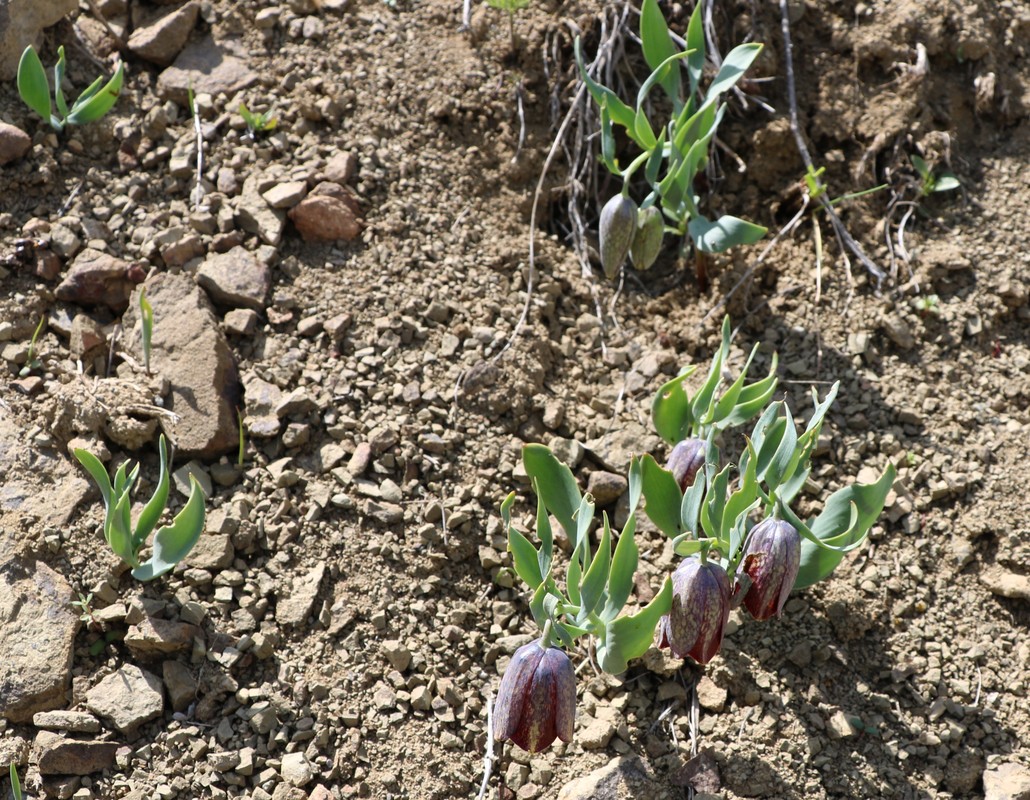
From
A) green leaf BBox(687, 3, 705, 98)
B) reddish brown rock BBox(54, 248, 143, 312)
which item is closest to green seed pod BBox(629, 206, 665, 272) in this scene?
green leaf BBox(687, 3, 705, 98)

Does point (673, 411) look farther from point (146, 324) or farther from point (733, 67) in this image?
point (146, 324)

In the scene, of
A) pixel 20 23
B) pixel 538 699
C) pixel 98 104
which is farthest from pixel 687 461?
pixel 20 23

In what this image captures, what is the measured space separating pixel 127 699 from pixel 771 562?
1209 millimetres

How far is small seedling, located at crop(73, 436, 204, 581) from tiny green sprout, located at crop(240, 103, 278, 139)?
41.8 inches

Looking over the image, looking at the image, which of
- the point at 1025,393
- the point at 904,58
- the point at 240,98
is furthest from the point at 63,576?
the point at 904,58

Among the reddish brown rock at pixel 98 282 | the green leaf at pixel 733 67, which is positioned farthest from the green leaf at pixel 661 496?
the reddish brown rock at pixel 98 282

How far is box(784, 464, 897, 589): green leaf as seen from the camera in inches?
73.8

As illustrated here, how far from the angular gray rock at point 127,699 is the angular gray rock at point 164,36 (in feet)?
5.47

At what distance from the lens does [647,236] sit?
96.0 inches

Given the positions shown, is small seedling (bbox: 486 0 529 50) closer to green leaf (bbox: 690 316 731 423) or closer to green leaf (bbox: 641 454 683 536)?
green leaf (bbox: 690 316 731 423)

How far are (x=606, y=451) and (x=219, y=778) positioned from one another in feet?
3.43

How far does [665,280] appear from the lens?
110 inches

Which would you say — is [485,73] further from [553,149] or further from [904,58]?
[904,58]

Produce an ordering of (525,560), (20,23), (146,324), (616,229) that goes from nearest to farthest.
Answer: (525,560) < (146,324) < (616,229) < (20,23)
